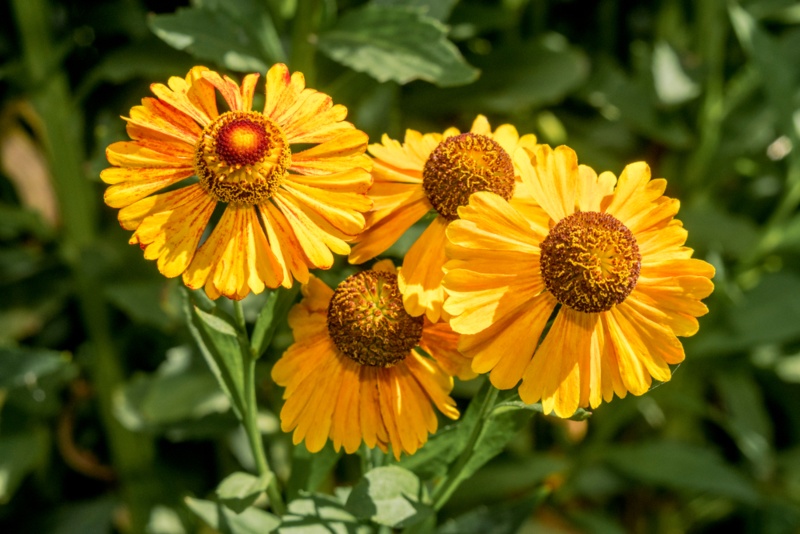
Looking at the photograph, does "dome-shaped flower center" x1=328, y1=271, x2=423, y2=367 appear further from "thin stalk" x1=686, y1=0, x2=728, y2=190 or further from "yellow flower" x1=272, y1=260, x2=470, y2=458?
"thin stalk" x1=686, y1=0, x2=728, y2=190

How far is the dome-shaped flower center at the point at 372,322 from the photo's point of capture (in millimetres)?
528

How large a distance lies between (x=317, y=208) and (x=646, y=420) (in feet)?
2.87

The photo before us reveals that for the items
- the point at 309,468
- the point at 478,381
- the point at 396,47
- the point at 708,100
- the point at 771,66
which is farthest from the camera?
the point at 708,100

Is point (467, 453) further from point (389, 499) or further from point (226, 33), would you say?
point (226, 33)

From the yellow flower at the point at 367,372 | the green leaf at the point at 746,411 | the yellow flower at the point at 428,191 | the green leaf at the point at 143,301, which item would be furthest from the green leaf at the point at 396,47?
the green leaf at the point at 746,411

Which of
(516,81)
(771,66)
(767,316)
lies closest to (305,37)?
(516,81)

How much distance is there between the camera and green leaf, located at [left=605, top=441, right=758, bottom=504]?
1.07 m

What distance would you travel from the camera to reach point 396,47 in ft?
2.53

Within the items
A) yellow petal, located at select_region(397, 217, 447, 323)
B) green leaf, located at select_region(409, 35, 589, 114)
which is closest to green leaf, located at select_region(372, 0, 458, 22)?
green leaf, located at select_region(409, 35, 589, 114)

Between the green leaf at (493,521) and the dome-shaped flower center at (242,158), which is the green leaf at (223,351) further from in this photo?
the green leaf at (493,521)

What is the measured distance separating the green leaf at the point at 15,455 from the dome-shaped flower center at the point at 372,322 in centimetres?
59

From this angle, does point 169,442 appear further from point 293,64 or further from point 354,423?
point 354,423

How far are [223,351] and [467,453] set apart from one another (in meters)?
0.17

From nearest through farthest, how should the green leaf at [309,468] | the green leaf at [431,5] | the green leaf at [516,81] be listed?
the green leaf at [309,468], the green leaf at [431,5], the green leaf at [516,81]
